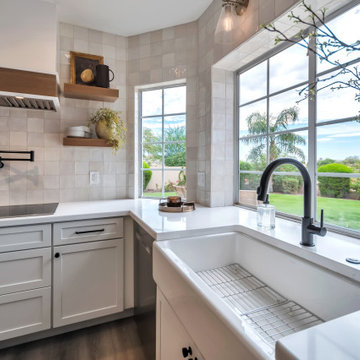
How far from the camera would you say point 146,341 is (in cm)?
144

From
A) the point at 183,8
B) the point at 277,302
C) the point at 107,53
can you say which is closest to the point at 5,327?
the point at 277,302

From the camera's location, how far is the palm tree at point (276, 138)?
4.77ft

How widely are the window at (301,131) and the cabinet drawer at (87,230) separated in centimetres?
105

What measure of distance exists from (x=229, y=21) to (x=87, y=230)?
5.82ft

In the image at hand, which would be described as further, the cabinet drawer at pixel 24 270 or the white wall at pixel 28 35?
the white wall at pixel 28 35

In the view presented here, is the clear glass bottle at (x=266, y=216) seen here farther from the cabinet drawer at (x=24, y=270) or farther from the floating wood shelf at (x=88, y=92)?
the floating wood shelf at (x=88, y=92)

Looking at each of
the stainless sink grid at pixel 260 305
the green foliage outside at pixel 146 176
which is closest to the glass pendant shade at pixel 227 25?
the green foliage outside at pixel 146 176

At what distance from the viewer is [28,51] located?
169 centimetres

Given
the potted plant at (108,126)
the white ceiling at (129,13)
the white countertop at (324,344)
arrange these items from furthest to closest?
1. the potted plant at (108,126)
2. the white ceiling at (129,13)
3. the white countertop at (324,344)

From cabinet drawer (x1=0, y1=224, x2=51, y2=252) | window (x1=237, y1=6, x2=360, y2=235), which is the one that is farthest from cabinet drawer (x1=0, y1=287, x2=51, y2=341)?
window (x1=237, y1=6, x2=360, y2=235)

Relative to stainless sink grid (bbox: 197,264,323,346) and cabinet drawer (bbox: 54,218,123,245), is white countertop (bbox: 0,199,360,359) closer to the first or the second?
cabinet drawer (bbox: 54,218,123,245)

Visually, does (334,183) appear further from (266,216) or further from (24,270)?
(24,270)

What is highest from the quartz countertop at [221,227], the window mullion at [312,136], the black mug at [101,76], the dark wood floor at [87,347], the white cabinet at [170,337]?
the black mug at [101,76]

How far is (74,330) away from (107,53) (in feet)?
7.90
